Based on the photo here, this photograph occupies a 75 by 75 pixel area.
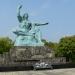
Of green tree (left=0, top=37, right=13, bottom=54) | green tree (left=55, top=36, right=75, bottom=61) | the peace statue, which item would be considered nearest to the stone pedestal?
the peace statue

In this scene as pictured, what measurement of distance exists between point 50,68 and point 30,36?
1813 cm

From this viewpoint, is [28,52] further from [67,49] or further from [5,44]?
[5,44]

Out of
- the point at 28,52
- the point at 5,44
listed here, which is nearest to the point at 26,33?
the point at 28,52


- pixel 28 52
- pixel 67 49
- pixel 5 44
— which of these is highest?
pixel 5 44

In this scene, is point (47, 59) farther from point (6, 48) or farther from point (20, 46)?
point (6, 48)

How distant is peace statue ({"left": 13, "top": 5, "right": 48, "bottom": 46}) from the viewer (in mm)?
55812

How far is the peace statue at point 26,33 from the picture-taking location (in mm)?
55812

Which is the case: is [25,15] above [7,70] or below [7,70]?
Answer: above

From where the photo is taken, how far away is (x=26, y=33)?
56656mm

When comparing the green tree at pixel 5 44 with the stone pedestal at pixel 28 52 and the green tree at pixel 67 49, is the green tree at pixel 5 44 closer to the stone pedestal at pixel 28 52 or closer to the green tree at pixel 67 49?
the green tree at pixel 67 49

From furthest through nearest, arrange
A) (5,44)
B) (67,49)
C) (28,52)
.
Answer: (5,44) → (67,49) → (28,52)

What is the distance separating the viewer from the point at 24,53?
53500 millimetres

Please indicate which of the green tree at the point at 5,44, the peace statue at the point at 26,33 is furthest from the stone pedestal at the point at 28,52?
the green tree at the point at 5,44

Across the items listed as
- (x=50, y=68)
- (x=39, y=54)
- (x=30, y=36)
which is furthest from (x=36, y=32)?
(x=50, y=68)
